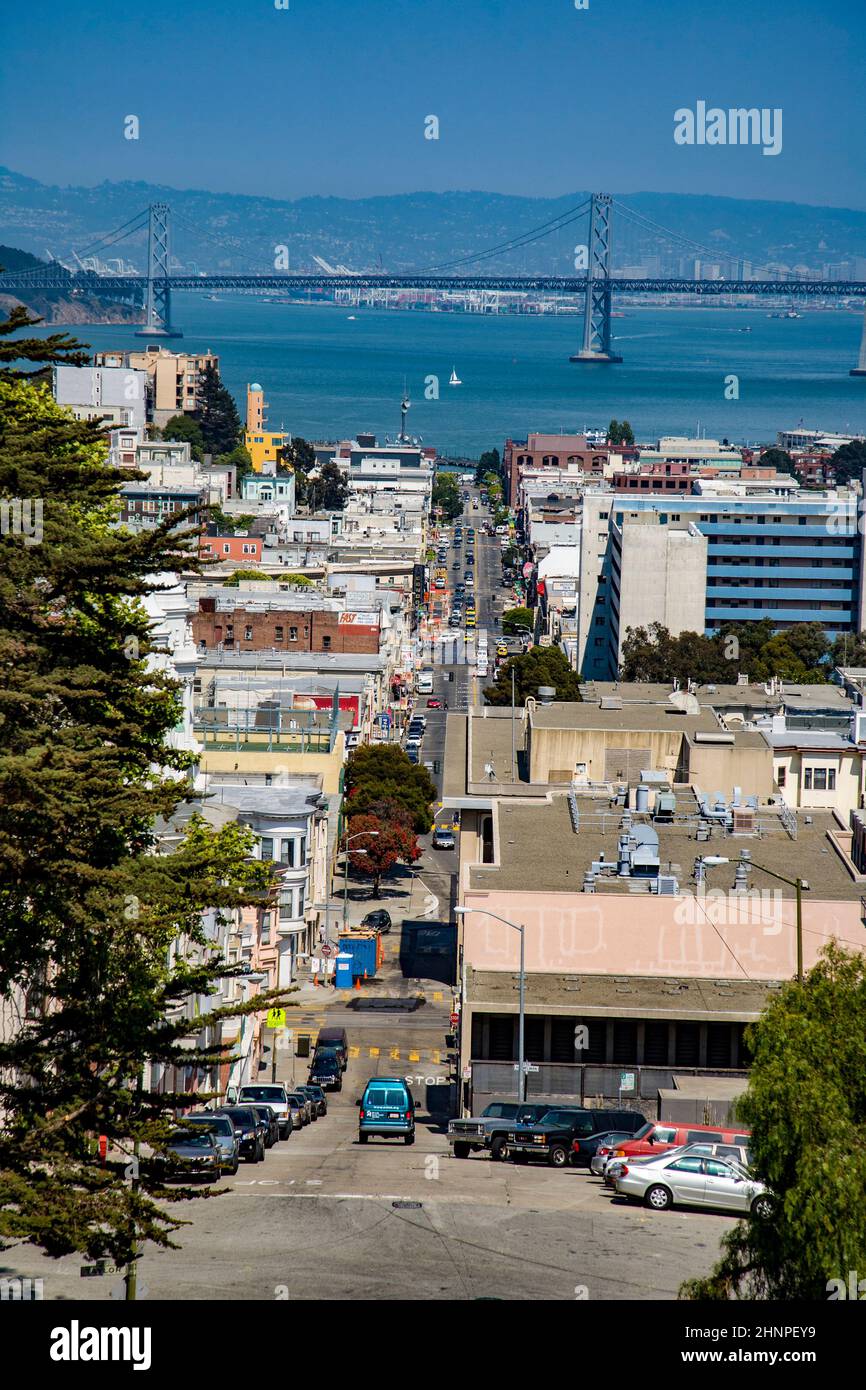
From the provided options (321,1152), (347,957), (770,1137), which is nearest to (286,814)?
(347,957)

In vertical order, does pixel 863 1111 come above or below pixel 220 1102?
above

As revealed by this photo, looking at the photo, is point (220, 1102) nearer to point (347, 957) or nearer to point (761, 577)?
point (347, 957)

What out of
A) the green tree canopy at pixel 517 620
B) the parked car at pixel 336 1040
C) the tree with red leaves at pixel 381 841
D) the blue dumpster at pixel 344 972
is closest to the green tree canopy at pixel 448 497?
the green tree canopy at pixel 517 620

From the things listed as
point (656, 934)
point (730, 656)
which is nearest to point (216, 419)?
point (730, 656)

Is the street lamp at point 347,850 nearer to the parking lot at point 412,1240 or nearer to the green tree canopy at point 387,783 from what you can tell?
the green tree canopy at point 387,783

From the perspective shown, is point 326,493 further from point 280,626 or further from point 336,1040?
point 336,1040

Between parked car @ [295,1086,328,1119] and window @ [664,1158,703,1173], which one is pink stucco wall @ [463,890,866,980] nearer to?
parked car @ [295,1086,328,1119]
